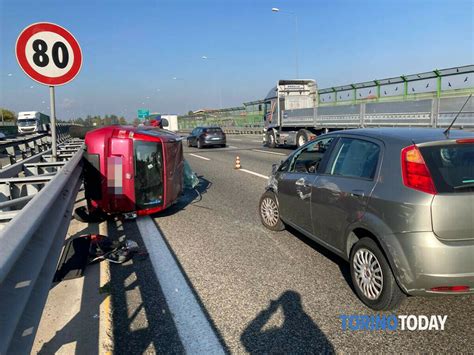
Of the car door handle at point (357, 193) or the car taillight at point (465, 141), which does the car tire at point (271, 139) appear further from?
the car taillight at point (465, 141)

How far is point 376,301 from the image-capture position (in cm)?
325

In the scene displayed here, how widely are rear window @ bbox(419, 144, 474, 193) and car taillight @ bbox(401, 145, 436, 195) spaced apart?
0.04 m

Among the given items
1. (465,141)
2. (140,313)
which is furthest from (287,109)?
(140,313)

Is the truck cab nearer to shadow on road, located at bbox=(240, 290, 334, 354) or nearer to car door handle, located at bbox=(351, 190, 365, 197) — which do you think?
car door handle, located at bbox=(351, 190, 365, 197)

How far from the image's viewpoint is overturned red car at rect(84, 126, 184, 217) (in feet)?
18.1

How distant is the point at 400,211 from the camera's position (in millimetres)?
3021

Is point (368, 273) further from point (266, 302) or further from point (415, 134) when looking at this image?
point (415, 134)

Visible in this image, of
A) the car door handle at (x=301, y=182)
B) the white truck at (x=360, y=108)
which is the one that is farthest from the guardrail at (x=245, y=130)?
the car door handle at (x=301, y=182)

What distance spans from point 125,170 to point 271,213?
7.35ft

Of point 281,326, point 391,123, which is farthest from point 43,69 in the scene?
point 391,123

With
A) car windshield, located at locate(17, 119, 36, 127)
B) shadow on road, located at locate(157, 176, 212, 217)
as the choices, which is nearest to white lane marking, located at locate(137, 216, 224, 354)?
shadow on road, located at locate(157, 176, 212, 217)

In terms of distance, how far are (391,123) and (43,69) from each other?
11581mm

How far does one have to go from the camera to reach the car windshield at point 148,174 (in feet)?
18.7

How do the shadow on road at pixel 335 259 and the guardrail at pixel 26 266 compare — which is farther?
the shadow on road at pixel 335 259
